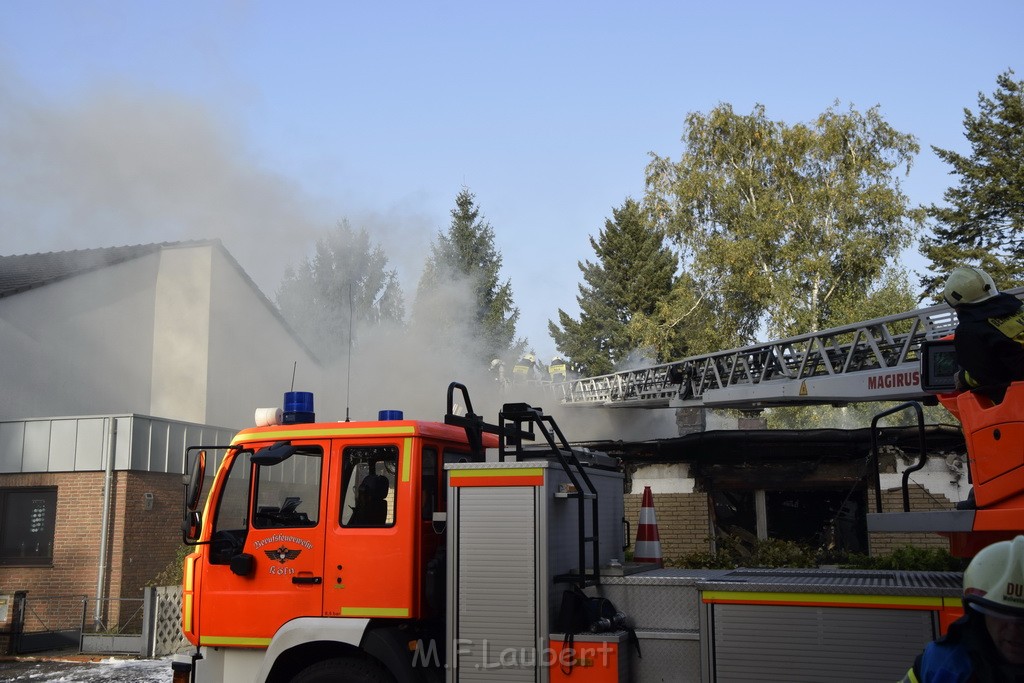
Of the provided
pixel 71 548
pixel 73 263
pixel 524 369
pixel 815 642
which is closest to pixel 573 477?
pixel 815 642

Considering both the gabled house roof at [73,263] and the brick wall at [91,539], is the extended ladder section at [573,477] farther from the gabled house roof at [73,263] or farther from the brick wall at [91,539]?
the gabled house roof at [73,263]

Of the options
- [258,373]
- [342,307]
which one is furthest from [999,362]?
[342,307]

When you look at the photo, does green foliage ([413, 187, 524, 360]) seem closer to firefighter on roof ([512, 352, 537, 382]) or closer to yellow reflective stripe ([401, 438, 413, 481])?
firefighter on roof ([512, 352, 537, 382])

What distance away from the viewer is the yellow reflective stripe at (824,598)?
13.3ft

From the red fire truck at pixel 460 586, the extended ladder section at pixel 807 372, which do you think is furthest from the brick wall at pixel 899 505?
the red fire truck at pixel 460 586

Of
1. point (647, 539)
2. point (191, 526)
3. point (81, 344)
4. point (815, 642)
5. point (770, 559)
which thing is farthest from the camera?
point (81, 344)

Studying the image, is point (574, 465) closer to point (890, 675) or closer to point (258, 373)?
point (890, 675)

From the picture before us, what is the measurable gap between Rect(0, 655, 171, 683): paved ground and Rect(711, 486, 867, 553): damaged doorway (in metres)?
7.83

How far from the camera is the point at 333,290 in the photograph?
110ft

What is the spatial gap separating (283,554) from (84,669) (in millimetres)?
7815

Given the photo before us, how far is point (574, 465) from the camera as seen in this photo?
5.45 meters

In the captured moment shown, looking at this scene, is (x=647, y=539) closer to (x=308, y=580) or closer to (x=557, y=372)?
(x=308, y=580)

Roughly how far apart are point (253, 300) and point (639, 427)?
1626 cm

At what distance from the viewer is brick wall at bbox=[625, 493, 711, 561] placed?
13.4 metres
